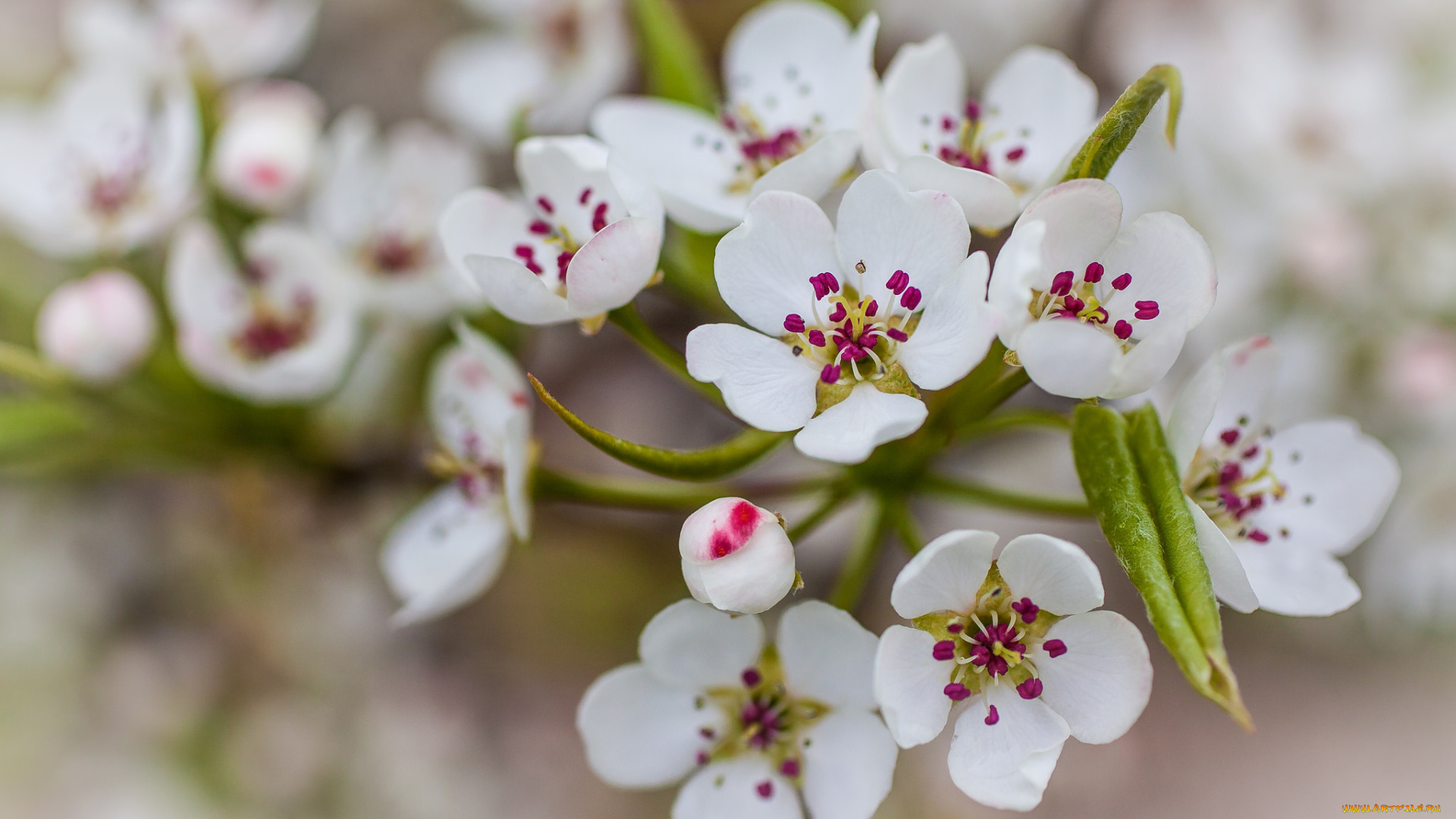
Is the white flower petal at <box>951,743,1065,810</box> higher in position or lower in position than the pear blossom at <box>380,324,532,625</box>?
higher

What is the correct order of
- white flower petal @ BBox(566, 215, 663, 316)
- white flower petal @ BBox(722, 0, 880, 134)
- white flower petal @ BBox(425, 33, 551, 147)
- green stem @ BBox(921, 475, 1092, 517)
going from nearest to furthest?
1. white flower petal @ BBox(566, 215, 663, 316)
2. green stem @ BBox(921, 475, 1092, 517)
3. white flower petal @ BBox(722, 0, 880, 134)
4. white flower petal @ BBox(425, 33, 551, 147)

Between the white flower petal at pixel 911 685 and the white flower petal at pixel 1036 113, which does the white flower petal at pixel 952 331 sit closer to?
the white flower petal at pixel 911 685

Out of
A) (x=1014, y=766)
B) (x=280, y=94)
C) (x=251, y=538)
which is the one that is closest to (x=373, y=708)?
(x=251, y=538)

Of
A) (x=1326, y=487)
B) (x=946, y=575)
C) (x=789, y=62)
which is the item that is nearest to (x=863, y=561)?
(x=946, y=575)

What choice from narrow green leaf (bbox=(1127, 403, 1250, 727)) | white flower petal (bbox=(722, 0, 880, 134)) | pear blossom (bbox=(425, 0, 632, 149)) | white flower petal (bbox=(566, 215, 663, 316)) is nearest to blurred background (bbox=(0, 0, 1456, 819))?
pear blossom (bbox=(425, 0, 632, 149))

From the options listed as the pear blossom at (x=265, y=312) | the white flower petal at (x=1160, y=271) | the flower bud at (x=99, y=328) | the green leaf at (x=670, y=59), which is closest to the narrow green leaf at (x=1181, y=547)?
the white flower petal at (x=1160, y=271)

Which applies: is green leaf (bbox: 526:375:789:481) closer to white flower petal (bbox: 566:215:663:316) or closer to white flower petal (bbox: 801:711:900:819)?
white flower petal (bbox: 566:215:663:316)

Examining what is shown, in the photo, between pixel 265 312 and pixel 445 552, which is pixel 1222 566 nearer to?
pixel 445 552
